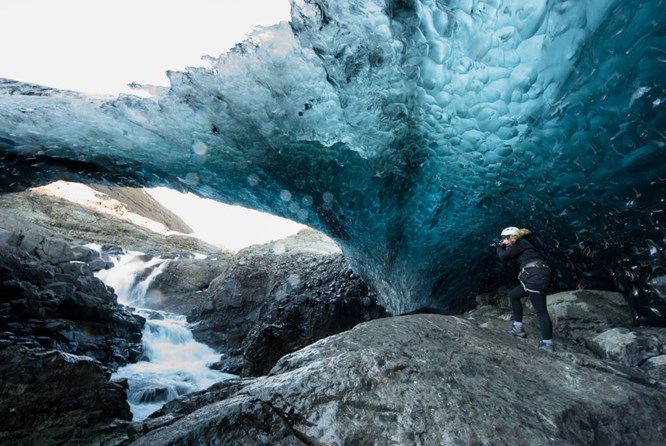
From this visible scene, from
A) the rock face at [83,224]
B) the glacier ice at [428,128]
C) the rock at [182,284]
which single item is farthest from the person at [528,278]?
the rock face at [83,224]

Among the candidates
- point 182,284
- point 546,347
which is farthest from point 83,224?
point 546,347

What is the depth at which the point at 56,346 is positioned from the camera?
6.93 metres

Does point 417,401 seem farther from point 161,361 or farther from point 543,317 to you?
point 161,361

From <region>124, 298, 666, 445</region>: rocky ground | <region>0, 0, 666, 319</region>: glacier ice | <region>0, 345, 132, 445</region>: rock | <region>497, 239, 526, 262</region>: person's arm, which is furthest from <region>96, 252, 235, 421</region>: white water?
<region>497, 239, 526, 262</region>: person's arm

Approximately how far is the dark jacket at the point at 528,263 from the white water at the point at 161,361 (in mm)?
Result: 5962

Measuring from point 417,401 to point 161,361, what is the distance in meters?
8.74

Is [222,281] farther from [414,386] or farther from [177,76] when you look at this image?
[414,386]

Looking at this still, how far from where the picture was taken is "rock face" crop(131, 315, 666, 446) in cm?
230

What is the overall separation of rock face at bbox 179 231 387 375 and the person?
4.38m

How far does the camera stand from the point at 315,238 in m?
16.3

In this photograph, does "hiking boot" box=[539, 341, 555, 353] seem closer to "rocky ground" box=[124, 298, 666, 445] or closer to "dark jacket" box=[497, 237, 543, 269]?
"rocky ground" box=[124, 298, 666, 445]

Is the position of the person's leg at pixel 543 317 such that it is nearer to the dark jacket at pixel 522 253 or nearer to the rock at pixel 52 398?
the dark jacket at pixel 522 253

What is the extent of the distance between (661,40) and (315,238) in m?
13.6

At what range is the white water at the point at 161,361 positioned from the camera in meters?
7.00
